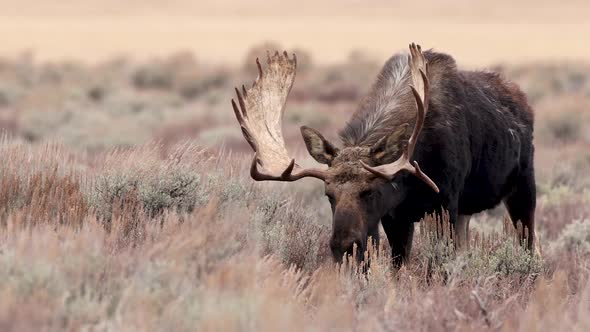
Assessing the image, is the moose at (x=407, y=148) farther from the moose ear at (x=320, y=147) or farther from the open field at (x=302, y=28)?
the open field at (x=302, y=28)

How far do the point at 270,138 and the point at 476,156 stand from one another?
1.75m

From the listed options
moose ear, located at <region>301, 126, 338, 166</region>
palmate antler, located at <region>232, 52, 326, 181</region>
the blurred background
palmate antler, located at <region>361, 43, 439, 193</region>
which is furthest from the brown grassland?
the blurred background

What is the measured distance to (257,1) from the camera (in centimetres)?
9600

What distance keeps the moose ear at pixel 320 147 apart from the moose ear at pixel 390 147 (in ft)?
0.94

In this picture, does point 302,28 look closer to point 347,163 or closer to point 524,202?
point 524,202

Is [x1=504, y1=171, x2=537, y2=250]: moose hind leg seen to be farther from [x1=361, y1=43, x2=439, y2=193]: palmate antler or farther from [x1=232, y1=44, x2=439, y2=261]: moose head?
[x1=361, y1=43, x2=439, y2=193]: palmate antler

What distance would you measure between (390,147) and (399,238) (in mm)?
1073

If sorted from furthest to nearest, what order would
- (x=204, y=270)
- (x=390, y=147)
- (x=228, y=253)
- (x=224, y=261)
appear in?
1. (x=390, y=147)
2. (x=228, y=253)
3. (x=224, y=261)
4. (x=204, y=270)

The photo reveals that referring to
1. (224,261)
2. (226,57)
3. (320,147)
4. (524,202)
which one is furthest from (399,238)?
(226,57)

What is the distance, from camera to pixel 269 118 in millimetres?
7910

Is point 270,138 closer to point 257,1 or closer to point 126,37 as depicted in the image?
point 126,37

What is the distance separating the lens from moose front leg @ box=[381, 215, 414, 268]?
319 inches

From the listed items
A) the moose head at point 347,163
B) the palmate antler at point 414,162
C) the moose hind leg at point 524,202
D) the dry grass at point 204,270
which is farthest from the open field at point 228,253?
the palmate antler at point 414,162

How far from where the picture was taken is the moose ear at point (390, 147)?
7328 millimetres
